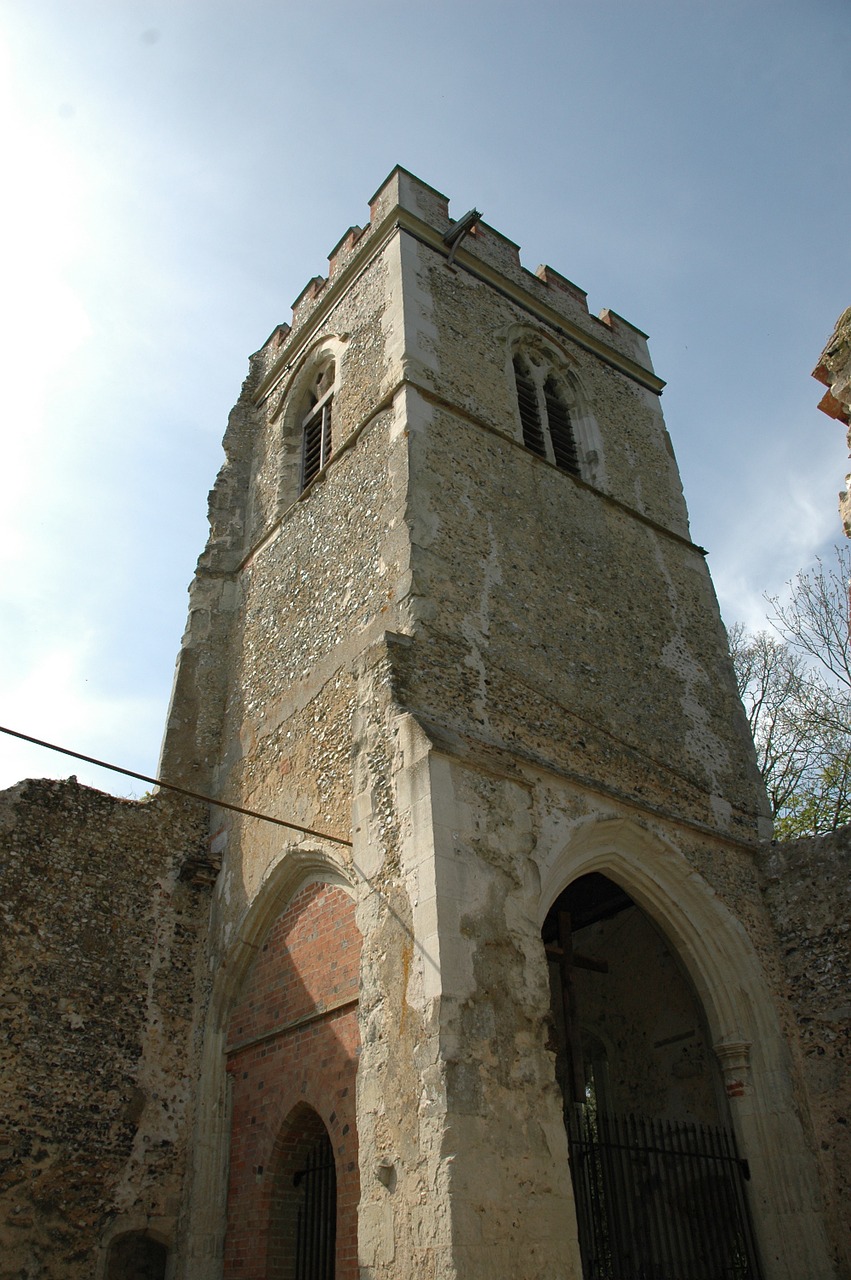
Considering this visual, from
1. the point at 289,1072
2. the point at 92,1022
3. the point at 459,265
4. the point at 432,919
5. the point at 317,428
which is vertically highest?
the point at 459,265

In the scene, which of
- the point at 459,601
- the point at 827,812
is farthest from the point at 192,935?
the point at 827,812

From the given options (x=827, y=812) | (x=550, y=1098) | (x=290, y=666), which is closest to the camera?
(x=550, y=1098)

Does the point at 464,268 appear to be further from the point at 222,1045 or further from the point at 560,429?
the point at 222,1045

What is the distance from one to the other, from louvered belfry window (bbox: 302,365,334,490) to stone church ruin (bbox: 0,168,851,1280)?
0.14 metres

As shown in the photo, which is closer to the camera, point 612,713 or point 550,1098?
point 550,1098

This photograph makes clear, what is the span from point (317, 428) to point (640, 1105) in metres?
9.19

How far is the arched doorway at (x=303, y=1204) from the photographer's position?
737 cm

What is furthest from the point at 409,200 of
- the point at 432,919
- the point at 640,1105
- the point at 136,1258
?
the point at 136,1258

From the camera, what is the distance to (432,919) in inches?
245

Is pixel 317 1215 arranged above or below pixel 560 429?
below

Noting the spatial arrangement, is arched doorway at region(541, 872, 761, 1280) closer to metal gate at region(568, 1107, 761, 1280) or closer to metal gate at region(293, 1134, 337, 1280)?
metal gate at region(568, 1107, 761, 1280)

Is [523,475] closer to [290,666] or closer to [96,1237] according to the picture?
[290,666]

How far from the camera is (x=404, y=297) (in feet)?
37.3

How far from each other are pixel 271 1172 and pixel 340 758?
3.41 meters
